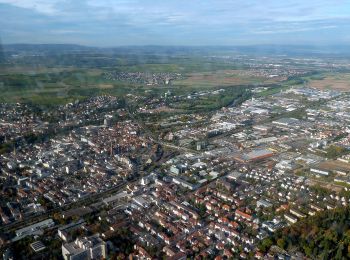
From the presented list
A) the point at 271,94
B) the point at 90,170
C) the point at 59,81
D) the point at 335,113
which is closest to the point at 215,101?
the point at 271,94

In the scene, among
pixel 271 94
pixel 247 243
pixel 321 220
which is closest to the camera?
pixel 247 243

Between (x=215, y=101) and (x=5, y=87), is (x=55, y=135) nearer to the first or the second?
(x=5, y=87)

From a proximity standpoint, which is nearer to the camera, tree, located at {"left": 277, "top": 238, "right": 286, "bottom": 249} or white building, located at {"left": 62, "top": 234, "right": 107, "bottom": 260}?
white building, located at {"left": 62, "top": 234, "right": 107, "bottom": 260}

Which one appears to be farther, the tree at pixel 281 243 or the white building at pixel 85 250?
the tree at pixel 281 243

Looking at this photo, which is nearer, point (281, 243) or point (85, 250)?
point (85, 250)

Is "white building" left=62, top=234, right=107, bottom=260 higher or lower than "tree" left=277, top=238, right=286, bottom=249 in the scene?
lower

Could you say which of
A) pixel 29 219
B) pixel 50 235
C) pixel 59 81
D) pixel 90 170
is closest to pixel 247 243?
pixel 50 235

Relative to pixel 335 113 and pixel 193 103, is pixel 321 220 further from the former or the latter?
pixel 193 103

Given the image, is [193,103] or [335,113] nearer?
[335,113]

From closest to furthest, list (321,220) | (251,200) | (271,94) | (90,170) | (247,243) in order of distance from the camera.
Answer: (247,243), (321,220), (251,200), (90,170), (271,94)

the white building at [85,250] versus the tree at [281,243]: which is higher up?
the tree at [281,243]
